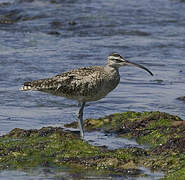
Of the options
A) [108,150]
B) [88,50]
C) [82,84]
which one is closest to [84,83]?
[82,84]

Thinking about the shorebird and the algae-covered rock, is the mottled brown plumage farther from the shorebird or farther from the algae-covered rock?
the algae-covered rock

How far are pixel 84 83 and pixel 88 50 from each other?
7.23m

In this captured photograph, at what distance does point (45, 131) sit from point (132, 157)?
146cm

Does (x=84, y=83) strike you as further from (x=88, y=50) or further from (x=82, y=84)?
(x=88, y=50)

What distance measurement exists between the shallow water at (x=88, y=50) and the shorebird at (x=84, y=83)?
1.95ft

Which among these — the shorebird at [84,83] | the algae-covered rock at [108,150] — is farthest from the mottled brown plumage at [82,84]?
the algae-covered rock at [108,150]

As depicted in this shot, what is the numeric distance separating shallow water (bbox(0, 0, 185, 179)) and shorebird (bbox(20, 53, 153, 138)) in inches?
23.4

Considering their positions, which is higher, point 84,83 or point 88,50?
point 84,83

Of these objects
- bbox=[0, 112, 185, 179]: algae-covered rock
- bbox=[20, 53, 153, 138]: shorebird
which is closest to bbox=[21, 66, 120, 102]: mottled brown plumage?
bbox=[20, 53, 153, 138]: shorebird

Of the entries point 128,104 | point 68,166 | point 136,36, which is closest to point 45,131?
point 68,166

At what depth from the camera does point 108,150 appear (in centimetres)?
793

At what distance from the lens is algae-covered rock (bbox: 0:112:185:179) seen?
7328 millimetres

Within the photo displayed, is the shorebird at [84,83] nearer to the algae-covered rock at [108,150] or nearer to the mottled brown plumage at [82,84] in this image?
the mottled brown plumage at [82,84]

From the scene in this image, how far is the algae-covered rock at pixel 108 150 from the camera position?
7.33 meters
